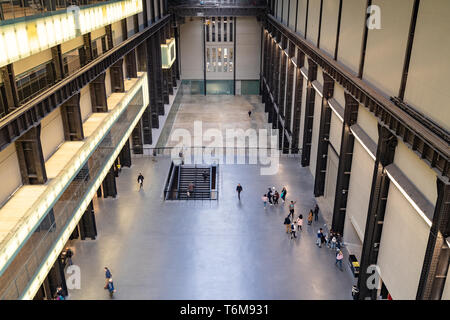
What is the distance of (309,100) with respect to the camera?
2969cm

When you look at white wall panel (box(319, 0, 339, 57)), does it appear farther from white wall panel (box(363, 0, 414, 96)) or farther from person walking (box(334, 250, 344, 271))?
person walking (box(334, 250, 344, 271))

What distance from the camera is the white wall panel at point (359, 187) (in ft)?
62.6

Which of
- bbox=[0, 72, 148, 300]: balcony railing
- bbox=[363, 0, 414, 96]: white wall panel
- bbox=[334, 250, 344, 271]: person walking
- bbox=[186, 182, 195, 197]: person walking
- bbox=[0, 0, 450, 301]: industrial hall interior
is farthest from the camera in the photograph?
bbox=[186, 182, 195, 197]: person walking

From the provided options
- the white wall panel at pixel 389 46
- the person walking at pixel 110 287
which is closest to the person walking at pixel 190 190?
the person walking at pixel 110 287

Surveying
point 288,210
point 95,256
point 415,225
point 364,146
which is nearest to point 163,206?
→ point 95,256

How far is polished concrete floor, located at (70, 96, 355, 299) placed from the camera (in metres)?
19.6

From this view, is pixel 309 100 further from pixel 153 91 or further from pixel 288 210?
pixel 153 91

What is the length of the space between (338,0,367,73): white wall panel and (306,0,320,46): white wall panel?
5410 mm

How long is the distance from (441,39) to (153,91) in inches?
1248

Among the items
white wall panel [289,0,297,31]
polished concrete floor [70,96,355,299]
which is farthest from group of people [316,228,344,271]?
white wall panel [289,0,297,31]

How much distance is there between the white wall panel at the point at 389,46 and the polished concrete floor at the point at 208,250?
1013cm

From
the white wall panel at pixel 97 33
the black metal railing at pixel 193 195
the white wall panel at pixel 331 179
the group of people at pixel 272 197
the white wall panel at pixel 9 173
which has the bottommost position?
the black metal railing at pixel 193 195

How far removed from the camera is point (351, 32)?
2028 cm

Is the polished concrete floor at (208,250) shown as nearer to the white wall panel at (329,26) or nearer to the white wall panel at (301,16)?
the white wall panel at (329,26)
